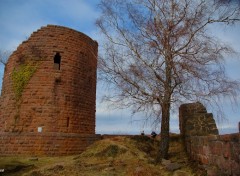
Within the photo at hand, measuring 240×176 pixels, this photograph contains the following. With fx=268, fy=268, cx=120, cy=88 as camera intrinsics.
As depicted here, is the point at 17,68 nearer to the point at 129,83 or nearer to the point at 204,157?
the point at 129,83

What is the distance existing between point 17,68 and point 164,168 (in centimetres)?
1131

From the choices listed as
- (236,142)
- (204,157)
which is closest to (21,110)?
(204,157)

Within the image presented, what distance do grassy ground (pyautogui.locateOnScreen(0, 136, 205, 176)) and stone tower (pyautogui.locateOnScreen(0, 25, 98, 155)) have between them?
3555 mm

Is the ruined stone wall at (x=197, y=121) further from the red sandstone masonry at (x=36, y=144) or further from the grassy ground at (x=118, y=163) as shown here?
the red sandstone masonry at (x=36, y=144)

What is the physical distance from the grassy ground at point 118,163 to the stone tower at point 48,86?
3555mm

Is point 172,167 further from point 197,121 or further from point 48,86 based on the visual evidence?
point 48,86

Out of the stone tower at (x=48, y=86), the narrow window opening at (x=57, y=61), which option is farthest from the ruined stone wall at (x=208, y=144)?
the narrow window opening at (x=57, y=61)

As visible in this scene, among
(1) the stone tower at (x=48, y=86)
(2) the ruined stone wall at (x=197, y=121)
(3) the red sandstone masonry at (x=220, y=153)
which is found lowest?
(3) the red sandstone masonry at (x=220, y=153)

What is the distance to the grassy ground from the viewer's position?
27.9ft

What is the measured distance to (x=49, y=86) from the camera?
15523mm

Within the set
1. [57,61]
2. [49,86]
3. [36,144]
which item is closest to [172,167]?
[36,144]

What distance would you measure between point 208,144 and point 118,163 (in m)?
4.00

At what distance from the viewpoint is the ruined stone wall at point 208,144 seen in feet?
16.9

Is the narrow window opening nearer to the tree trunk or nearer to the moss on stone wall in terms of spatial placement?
the moss on stone wall
